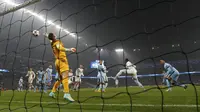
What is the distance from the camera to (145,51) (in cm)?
3534

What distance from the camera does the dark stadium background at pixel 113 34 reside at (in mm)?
23283

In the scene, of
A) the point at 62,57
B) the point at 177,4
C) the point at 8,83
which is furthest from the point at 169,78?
the point at 8,83

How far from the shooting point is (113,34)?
110ft

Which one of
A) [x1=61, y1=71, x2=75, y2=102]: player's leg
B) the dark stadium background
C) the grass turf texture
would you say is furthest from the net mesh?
[x1=61, y1=71, x2=75, y2=102]: player's leg

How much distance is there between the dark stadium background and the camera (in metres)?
23.3

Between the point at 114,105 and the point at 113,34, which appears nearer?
the point at 114,105

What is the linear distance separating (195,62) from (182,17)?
7220 millimetres

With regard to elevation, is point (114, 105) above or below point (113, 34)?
below

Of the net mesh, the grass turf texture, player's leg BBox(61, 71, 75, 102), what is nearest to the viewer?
the grass turf texture

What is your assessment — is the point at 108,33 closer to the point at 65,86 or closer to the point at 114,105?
the point at 65,86

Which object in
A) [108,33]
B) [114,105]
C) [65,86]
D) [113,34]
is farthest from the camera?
[113,34]

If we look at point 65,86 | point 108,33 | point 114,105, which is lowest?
point 114,105

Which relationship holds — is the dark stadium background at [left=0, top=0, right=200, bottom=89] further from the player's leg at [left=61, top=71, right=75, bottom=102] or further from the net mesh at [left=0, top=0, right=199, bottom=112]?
the player's leg at [left=61, top=71, right=75, bottom=102]

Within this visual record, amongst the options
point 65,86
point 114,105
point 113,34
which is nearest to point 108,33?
point 113,34
